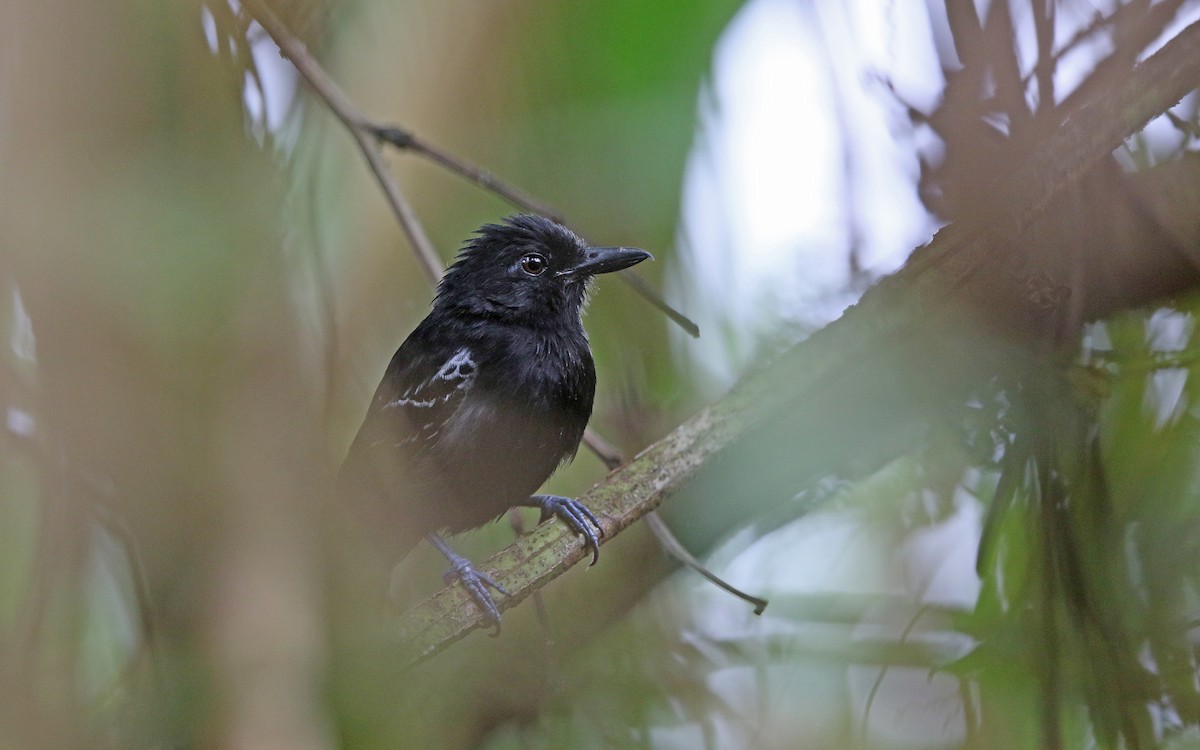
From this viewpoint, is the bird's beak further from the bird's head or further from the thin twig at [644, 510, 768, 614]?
the thin twig at [644, 510, 768, 614]

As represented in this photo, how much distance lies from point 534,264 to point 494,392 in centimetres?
56

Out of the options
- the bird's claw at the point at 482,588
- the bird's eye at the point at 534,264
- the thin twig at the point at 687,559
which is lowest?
the thin twig at the point at 687,559

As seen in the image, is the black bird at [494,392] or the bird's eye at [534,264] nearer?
the black bird at [494,392]

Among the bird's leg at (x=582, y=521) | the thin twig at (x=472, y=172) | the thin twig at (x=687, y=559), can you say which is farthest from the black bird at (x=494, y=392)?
the thin twig at (x=472, y=172)

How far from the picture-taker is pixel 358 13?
72.8 inches

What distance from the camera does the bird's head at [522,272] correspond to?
2.76 meters

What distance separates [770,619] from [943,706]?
0.52 m

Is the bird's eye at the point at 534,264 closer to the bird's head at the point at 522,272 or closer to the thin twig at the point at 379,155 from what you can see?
the bird's head at the point at 522,272

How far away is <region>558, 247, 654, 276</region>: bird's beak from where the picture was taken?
2607 millimetres

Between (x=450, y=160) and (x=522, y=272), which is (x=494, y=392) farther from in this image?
(x=450, y=160)

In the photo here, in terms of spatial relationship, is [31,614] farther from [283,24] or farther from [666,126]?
[666,126]

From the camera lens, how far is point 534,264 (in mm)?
2893

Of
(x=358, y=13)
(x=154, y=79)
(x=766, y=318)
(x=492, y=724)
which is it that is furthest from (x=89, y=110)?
(x=766, y=318)

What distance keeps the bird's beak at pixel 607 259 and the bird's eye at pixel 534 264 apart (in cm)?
13
